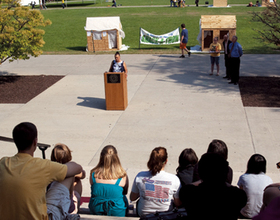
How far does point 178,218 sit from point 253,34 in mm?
Answer: 24343

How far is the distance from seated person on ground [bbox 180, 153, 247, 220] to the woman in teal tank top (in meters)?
1.68

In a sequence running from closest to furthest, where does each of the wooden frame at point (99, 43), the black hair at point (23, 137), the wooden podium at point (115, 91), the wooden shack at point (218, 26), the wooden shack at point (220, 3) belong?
the black hair at point (23, 137)
the wooden podium at point (115, 91)
the wooden shack at point (218, 26)
the wooden frame at point (99, 43)
the wooden shack at point (220, 3)

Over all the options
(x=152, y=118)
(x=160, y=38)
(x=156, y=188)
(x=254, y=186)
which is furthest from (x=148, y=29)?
(x=156, y=188)

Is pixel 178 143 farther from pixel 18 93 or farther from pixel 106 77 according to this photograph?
pixel 18 93

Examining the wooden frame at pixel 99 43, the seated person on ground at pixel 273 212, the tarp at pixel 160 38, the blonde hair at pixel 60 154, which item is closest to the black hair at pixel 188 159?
the blonde hair at pixel 60 154

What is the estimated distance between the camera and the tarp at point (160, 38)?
810 inches

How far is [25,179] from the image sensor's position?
2.91m

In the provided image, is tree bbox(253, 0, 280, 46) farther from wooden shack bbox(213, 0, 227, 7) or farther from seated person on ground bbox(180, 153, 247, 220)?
wooden shack bbox(213, 0, 227, 7)

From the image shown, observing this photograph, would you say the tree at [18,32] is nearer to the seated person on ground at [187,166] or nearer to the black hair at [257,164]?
the seated person on ground at [187,166]

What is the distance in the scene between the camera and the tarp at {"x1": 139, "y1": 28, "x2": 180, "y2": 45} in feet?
67.5

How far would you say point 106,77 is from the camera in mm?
10383

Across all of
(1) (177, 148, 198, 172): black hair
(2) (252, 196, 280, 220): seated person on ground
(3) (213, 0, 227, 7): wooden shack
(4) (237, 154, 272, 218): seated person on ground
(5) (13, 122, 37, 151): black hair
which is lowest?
(4) (237, 154, 272, 218): seated person on ground

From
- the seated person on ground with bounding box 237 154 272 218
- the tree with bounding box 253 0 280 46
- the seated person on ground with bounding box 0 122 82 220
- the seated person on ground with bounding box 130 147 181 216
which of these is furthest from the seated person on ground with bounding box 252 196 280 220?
the tree with bounding box 253 0 280 46

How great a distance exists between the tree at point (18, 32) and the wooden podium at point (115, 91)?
186 inches
